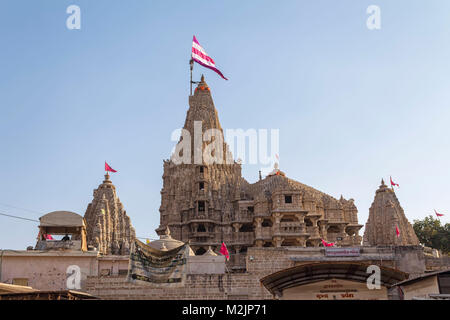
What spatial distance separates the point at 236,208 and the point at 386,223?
1828 centimetres

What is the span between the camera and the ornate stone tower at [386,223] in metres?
52.9

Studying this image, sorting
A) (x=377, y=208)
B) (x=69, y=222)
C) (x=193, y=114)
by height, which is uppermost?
A: (x=193, y=114)

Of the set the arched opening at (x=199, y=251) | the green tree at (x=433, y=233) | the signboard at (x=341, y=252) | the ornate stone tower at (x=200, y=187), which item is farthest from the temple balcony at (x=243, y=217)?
the green tree at (x=433, y=233)

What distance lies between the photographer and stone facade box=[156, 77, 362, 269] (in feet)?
167

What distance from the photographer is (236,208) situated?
54656mm

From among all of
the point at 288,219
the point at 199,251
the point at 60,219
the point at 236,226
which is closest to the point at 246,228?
the point at 236,226

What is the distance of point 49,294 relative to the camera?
15836 mm

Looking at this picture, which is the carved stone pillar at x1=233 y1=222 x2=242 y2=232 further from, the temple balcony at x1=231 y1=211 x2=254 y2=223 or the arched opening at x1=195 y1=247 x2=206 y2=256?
the arched opening at x1=195 y1=247 x2=206 y2=256

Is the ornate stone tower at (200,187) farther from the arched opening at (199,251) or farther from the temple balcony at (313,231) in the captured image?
the temple balcony at (313,231)

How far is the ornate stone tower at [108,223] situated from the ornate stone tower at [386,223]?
29.5 meters
